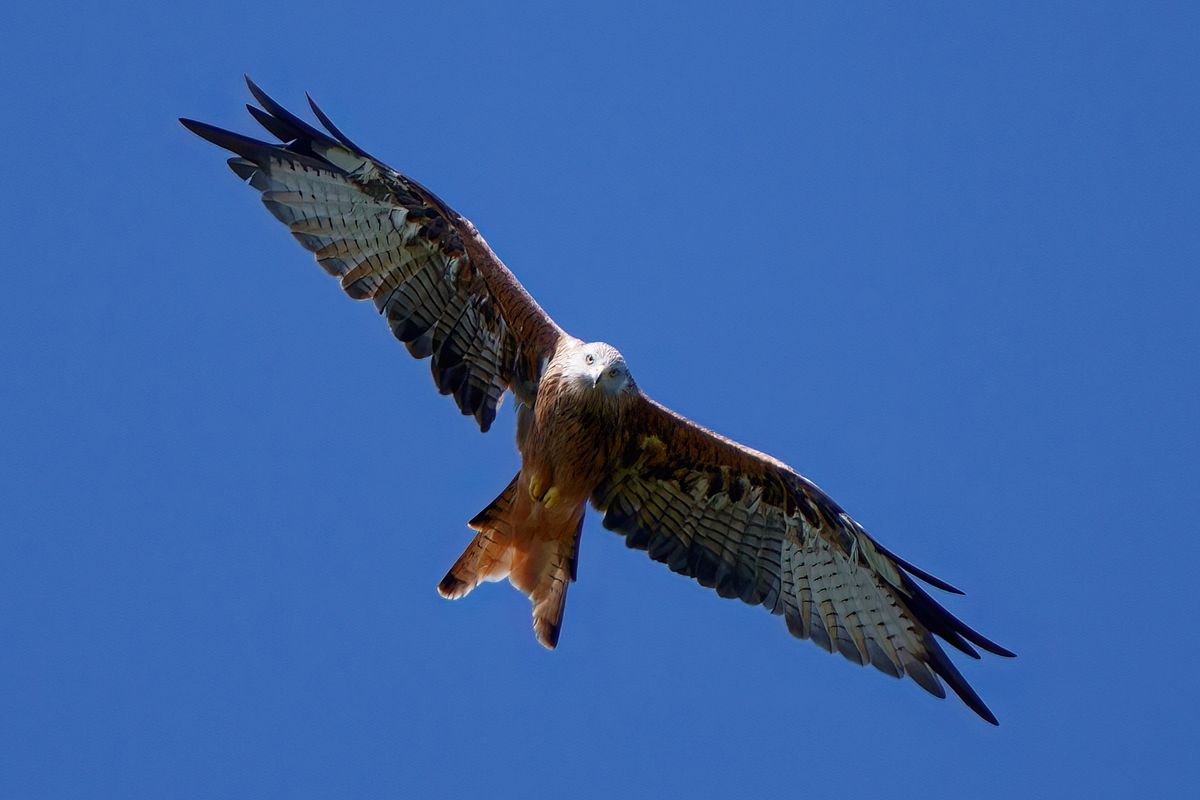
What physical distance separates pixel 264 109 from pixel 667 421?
2.96 meters

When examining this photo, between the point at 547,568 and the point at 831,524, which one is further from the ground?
the point at 831,524

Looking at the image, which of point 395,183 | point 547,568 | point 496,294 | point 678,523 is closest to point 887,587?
point 678,523

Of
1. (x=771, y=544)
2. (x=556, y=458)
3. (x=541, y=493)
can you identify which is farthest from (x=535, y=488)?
(x=771, y=544)

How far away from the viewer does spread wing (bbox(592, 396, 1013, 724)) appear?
10.9 metres

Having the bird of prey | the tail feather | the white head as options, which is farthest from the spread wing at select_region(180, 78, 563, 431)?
the tail feather

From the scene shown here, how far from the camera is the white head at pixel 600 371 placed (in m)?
10.3

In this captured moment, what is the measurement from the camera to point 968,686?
421 inches

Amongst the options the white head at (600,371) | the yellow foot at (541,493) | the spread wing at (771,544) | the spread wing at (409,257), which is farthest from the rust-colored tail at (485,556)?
the white head at (600,371)

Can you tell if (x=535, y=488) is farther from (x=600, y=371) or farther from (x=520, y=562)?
(x=600, y=371)

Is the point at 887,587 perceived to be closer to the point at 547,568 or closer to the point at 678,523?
the point at 678,523

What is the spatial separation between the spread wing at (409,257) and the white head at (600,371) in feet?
1.38

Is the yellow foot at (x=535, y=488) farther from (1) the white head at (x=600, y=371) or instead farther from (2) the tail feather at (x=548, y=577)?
(1) the white head at (x=600, y=371)

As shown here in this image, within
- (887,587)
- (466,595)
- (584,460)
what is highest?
(887,587)

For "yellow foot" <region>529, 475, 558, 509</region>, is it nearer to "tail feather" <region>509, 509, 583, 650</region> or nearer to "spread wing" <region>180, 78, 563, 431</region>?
"tail feather" <region>509, 509, 583, 650</region>
